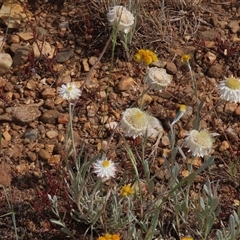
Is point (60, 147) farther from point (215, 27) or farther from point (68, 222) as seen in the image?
point (215, 27)

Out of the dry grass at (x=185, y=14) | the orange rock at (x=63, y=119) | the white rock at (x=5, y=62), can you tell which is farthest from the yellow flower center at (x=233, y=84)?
the white rock at (x=5, y=62)

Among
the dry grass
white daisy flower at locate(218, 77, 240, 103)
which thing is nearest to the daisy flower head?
white daisy flower at locate(218, 77, 240, 103)

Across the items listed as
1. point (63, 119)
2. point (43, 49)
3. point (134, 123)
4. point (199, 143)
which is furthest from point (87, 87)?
point (199, 143)

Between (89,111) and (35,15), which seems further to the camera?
(35,15)

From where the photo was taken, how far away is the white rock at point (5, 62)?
113 inches

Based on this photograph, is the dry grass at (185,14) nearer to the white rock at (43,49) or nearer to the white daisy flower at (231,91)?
the white rock at (43,49)

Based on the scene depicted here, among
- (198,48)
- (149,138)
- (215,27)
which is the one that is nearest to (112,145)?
(149,138)

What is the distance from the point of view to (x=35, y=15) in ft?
10.4

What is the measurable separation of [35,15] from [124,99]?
29.9 inches

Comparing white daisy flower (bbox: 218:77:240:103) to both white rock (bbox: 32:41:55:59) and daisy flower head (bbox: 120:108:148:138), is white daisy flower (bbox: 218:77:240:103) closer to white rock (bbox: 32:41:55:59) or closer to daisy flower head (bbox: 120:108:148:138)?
daisy flower head (bbox: 120:108:148:138)

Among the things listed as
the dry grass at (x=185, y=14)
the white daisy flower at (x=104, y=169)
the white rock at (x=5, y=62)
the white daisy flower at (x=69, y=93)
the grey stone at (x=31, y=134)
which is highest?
the white daisy flower at (x=69, y=93)

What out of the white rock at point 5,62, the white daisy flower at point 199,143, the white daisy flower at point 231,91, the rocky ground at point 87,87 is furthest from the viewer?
the white rock at point 5,62

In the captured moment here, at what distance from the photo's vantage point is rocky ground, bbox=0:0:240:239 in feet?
8.23

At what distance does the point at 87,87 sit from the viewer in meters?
2.85
